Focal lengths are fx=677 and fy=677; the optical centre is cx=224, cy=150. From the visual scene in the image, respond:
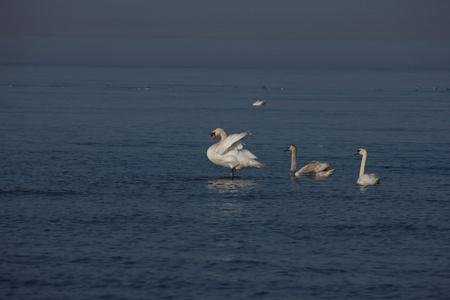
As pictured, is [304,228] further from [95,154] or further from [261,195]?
[95,154]

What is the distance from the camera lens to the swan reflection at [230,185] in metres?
25.9

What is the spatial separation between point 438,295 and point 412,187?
12721mm

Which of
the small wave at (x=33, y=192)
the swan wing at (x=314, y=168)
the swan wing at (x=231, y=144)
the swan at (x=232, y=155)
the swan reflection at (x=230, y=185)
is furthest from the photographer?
the swan wing at (x=314, y=168)

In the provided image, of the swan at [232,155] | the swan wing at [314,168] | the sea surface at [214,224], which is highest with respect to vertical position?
the swan at [232,155]

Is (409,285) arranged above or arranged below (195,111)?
below

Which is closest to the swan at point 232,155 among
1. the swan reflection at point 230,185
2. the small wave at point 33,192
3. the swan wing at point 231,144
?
the swan wing at point 231,144

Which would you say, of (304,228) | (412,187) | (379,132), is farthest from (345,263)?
(379,132)

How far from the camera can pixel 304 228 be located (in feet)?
63.8

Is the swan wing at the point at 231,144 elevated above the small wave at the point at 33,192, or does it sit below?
above

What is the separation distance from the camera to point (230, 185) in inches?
1064

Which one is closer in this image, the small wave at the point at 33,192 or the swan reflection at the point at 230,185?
the small wave at the point at 33,192

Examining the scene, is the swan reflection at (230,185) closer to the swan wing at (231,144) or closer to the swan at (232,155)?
the swan at (232,155)

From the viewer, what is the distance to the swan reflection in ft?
85.0

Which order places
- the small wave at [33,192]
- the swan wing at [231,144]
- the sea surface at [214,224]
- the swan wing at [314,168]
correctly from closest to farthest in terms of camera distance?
the sea surface at [214,224] → the small wave at [33,192] → the swan wing at [231,144] → the swan wing at [314,168]
